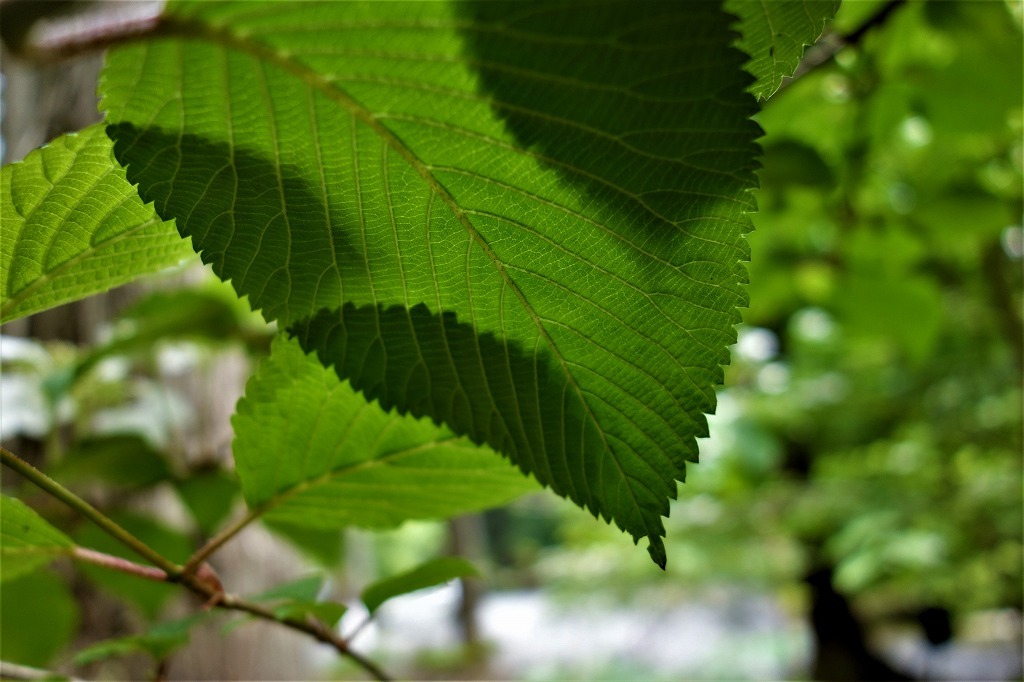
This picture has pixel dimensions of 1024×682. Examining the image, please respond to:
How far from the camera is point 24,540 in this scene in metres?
0.31

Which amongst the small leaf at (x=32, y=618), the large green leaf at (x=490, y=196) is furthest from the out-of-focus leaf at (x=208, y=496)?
the large green leaf at (x=490, y=196)

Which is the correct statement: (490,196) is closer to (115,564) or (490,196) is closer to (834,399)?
(115,564)

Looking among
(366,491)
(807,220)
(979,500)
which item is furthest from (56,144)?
(979,500)

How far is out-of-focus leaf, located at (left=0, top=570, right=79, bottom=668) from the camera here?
1.87 ft

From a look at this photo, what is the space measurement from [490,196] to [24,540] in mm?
257

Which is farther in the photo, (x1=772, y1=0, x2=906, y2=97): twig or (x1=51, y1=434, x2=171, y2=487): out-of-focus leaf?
(x1=51, y1=434, x2=171, y2=487): out-of-focus leaf

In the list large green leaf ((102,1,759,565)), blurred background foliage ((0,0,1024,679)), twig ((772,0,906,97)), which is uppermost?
twig ((772,0,906,97))

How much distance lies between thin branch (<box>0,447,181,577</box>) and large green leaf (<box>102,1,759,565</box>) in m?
0.12

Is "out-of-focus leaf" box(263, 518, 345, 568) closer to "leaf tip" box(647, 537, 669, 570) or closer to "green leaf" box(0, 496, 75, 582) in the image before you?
"green leaf" box(0, 496, 75, 582)

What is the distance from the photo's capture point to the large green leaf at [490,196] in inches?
7.6

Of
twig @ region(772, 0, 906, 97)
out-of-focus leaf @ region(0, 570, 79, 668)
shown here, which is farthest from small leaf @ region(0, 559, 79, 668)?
twig @ region(772, 0, 906, 97)

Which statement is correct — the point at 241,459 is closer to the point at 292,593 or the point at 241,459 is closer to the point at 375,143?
the point at 292,593

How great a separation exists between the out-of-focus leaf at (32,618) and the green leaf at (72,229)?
1.30ft

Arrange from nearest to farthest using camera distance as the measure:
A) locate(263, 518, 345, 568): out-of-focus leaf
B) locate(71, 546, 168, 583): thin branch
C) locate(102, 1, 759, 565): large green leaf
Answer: locate(102, 1, 759, 565): large green leaf
locate(71, 546, 168, 583): thin branch
locate(263, 518, 345, 568): out-of-focus leaf
